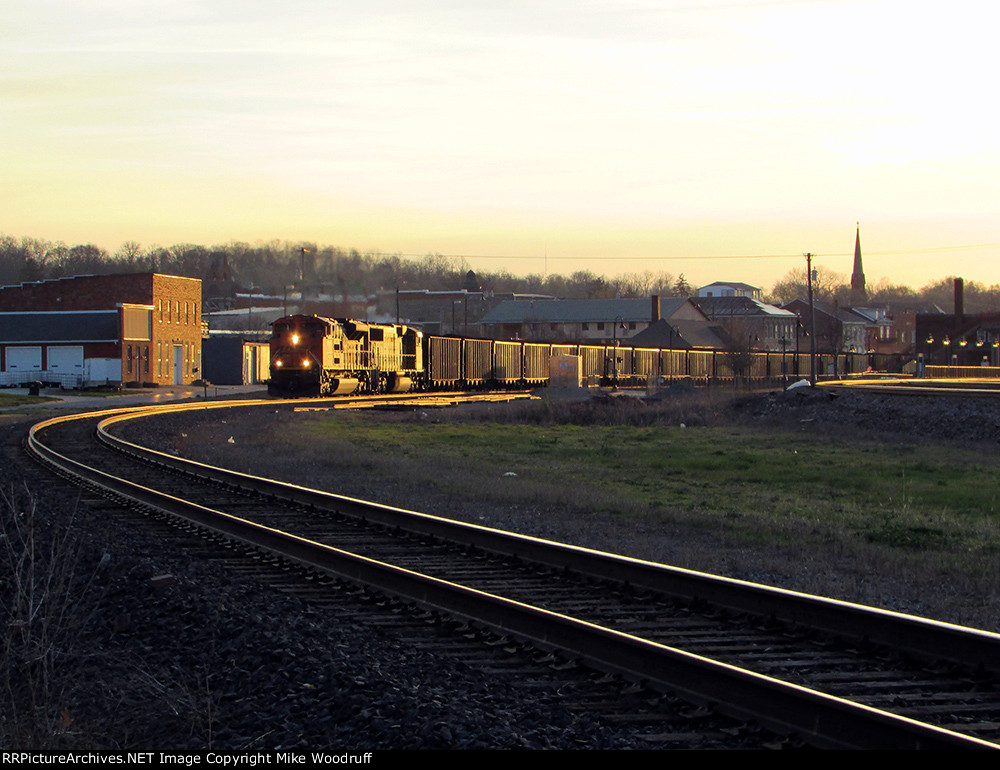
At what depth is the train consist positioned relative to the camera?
140 ft

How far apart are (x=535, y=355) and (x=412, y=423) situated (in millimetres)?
30921

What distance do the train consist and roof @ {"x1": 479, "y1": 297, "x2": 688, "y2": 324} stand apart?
4817 centimetres

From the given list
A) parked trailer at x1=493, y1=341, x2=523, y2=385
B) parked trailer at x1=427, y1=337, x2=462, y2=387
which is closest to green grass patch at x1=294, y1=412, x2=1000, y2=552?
parked trailer at x1=427, y1=337, x2=462, y2=387

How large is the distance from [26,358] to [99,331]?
18.7 ft

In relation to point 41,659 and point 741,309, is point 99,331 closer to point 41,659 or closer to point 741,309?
point 41,659

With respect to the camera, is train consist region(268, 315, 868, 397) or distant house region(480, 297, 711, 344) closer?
train consist region(268, 315, 868, 397)

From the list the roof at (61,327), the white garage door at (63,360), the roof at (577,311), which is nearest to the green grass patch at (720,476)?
Answer: the roof at (61,327)

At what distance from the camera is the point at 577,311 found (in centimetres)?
13575

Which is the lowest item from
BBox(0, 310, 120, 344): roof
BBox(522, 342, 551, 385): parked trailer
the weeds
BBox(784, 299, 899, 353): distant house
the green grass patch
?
the green grass patch

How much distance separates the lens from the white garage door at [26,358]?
6644 cm

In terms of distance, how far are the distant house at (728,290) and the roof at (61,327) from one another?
134873mm

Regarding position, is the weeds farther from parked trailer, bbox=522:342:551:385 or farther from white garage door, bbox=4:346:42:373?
white garage door, bbox=4:346:42:373

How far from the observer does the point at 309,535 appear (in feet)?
39.0

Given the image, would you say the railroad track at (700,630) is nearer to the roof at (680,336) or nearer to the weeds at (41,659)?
the weeds at (41,659)
